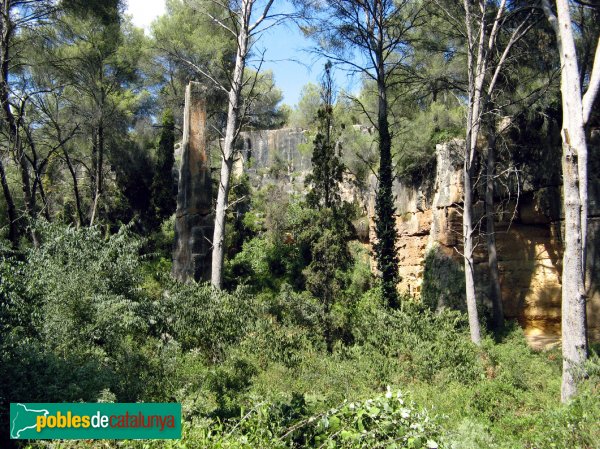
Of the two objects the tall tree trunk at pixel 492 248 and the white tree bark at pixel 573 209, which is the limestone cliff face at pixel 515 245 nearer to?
A: the tall tree trunk at pixel 492 248

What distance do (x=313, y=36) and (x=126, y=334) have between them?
9374 mm

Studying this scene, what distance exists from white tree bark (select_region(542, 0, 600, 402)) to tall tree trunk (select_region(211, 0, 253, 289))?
288 inches

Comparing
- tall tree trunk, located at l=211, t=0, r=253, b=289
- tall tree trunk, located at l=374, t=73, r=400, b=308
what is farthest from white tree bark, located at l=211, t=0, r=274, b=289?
tall tree trunk, located at l=374, t=73, r=400, b=308

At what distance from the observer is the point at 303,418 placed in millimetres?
5113

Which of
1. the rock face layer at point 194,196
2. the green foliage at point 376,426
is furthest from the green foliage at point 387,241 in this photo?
the green foliage at point 376,426

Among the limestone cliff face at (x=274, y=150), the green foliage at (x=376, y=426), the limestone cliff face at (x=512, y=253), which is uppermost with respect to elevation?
the limestone cliff face at (x=274, y=150)

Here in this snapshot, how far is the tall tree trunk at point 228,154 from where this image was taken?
40.6 feet

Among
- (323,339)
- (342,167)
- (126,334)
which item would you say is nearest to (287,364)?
(323,339)

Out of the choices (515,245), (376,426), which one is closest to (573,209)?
(376,426)

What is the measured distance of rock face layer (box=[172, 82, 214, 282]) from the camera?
48.6ft

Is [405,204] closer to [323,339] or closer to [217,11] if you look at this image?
[323,339]

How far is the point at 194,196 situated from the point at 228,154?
268cm

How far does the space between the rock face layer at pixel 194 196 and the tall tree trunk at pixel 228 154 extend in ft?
6.28

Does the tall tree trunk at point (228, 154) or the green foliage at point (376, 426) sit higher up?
the tall tree trunk at point (228, 154)
